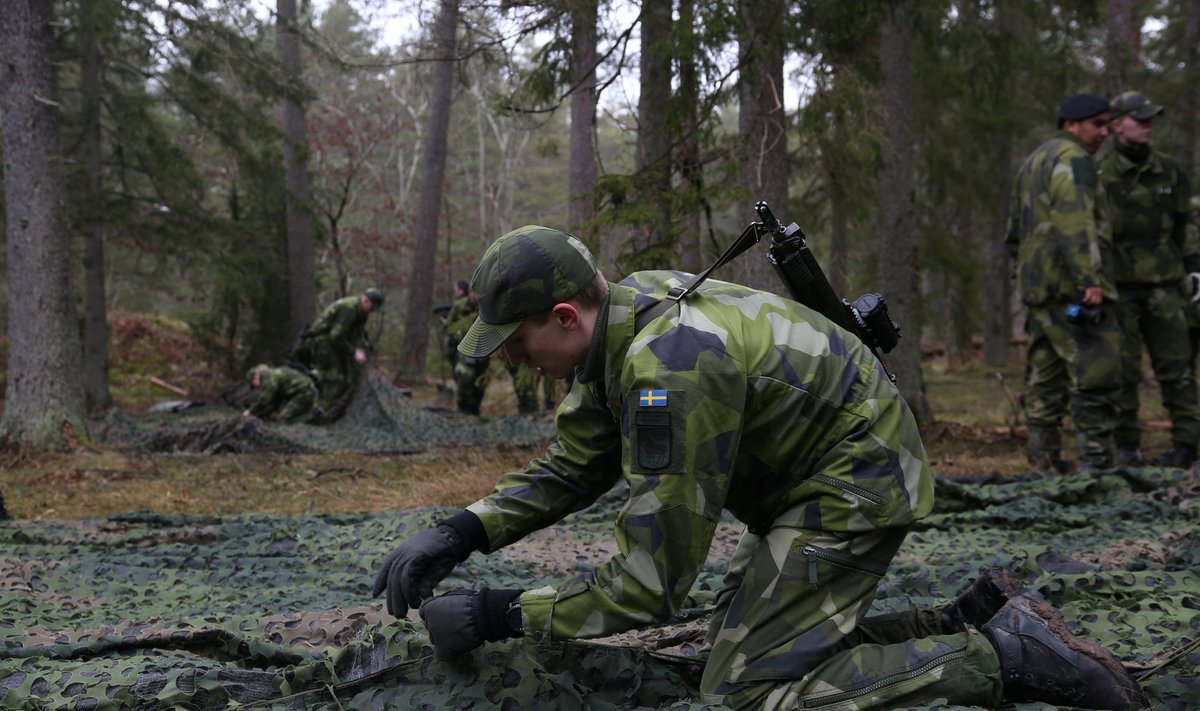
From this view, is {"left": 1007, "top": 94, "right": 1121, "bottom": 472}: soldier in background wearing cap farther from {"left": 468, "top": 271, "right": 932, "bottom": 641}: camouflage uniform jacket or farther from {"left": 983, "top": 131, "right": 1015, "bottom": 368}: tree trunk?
{"left": 983, "top": 131, "right": 1015, "bottom": 368}: tree trunk

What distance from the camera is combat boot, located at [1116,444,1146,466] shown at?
6375mm

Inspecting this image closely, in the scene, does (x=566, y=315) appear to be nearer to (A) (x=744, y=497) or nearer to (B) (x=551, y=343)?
(B) (x=551, y=343)

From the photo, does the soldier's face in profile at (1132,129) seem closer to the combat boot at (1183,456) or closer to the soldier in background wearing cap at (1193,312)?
the soldier in background wearing cap at (1193,312)

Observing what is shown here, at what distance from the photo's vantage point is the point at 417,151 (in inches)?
1113

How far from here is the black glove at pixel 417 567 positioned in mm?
2502

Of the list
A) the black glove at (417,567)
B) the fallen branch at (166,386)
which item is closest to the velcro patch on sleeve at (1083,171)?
the black glove at (417,567)

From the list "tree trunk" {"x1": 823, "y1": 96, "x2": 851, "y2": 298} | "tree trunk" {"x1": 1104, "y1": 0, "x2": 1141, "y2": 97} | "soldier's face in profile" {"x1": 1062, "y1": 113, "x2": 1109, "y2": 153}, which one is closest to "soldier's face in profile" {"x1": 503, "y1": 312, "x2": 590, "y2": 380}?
"tree trunk" {"x1": 823, "y1": 96, "x2": 851, "y2": 298}

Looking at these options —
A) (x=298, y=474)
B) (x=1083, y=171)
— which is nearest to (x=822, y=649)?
(x=1083, y=171)

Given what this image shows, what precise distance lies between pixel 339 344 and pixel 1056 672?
9.59 m

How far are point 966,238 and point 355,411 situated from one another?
10.1 meters

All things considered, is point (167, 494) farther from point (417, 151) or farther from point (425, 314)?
point (417, 151)

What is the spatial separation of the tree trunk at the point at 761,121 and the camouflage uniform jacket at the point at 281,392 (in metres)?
5.88

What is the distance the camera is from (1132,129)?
6309 millimetres

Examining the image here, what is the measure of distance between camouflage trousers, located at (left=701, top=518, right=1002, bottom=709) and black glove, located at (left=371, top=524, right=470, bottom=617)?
2.33ft
